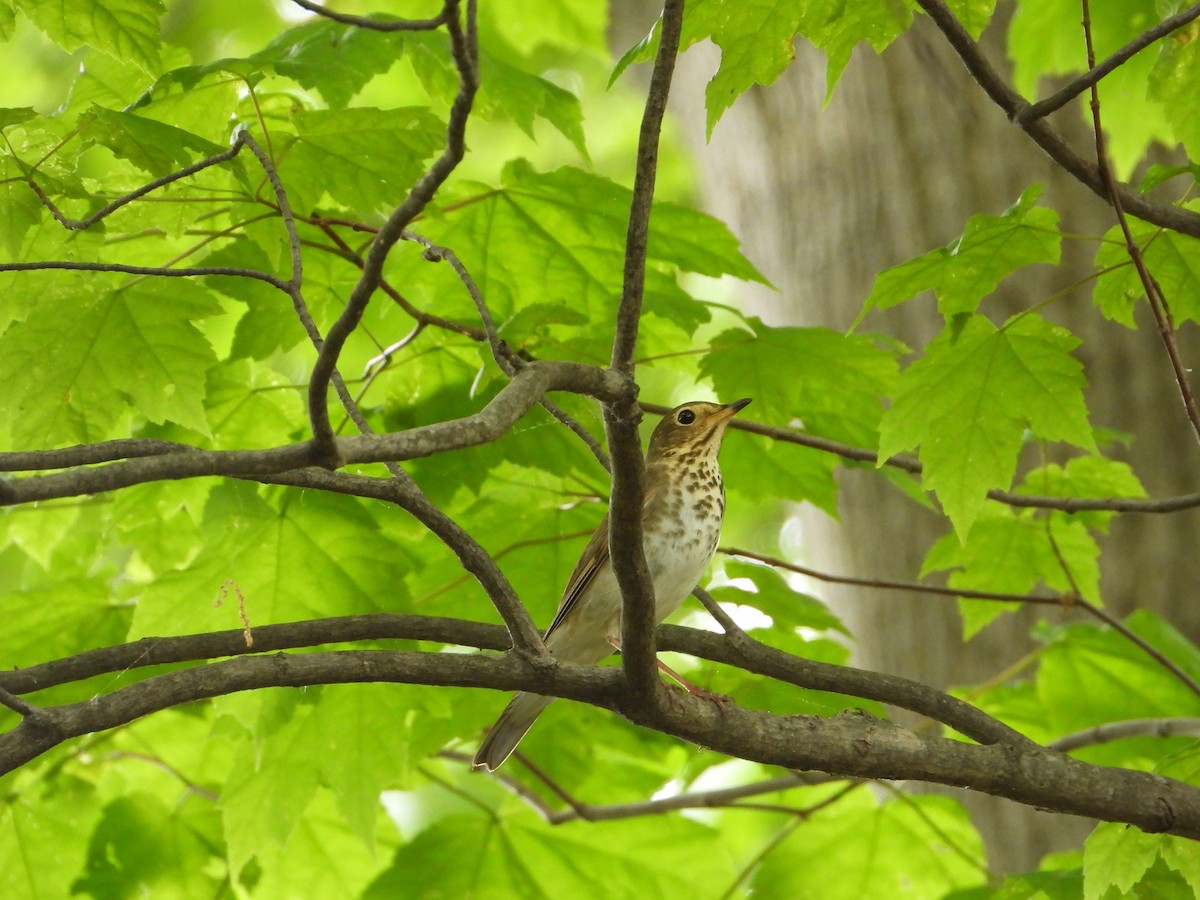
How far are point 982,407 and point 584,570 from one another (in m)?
1.02

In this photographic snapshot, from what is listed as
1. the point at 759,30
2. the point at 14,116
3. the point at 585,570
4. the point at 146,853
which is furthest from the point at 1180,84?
the point at 146,853

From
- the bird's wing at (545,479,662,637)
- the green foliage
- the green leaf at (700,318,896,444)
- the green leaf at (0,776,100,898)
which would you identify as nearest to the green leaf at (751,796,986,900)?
the green foliage

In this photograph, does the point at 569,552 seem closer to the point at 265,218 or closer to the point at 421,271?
the point at 421,271

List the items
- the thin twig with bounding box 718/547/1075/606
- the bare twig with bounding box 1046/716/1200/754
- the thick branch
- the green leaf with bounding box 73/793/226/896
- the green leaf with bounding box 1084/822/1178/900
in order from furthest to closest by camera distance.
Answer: the green leaf with bounding box 73/793/226/896 < the thin twig with bounding box 718/547/1075/606 < the bare twig with bounding box 1046/716/1200/754 < the green leaf with bounding box 1084/822/1178/900 < the thick branch

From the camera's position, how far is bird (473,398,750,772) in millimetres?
3109

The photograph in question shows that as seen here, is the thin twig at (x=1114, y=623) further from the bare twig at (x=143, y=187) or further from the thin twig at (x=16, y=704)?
the thin twig at (x=16, y=704)

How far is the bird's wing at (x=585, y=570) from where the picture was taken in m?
3.01

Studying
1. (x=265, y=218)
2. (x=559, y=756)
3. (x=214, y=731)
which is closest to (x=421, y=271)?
(x=265, y=218)

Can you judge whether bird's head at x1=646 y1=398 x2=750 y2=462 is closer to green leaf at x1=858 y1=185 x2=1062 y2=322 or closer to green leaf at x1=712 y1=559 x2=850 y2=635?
green leaf at x1=712 y1=559 x2=850 y2=635

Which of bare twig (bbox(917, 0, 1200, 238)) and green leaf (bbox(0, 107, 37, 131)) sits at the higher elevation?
green leaf (bbox(0, 107, 37, 131))

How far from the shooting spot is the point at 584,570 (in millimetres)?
3062

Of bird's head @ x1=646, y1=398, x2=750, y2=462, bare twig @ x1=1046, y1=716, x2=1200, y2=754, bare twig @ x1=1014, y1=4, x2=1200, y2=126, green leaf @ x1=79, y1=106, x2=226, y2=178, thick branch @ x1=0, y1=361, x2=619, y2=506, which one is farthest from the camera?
bird's head @ x1=646, y1=398, x2=750, y2=462

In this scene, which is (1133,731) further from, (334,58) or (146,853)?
(146,853)

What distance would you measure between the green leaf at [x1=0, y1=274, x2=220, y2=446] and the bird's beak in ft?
4.31
